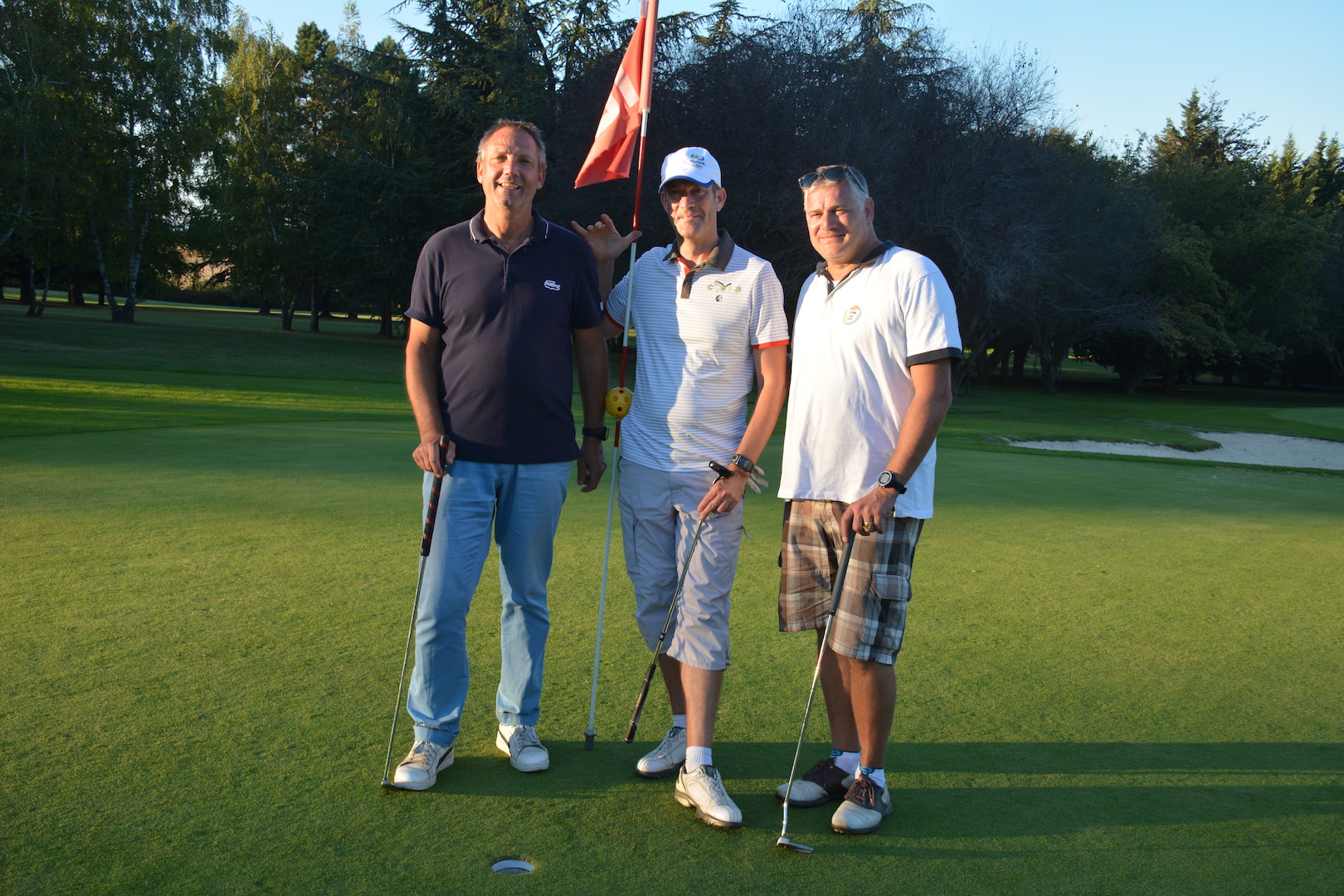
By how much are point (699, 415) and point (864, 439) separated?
1.60 feet

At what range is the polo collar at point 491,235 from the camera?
9.59 feet

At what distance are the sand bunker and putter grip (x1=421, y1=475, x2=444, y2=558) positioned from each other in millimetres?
11482

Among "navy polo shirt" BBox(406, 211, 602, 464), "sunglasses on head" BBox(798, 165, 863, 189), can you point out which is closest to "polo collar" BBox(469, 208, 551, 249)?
"navy polo shirt" BBox(406, 211, 602, 464)

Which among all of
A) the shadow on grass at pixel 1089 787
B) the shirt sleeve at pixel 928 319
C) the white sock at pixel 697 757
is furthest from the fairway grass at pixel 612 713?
the shirt sleeve at pixel 928 319

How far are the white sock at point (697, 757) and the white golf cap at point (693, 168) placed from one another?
160 centimetres

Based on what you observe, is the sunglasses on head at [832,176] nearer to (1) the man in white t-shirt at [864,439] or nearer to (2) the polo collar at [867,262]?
(1) the man in white t-shirt at [864,439]

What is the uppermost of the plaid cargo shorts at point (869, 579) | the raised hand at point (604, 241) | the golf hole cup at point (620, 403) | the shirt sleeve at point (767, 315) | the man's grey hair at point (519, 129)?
the man's grey hair at point (519, 129)

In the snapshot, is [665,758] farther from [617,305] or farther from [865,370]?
[617,305]

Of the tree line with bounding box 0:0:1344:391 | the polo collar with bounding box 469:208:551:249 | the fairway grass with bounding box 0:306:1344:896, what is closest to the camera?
the fairway grass with bounding box 0:306:1344:896

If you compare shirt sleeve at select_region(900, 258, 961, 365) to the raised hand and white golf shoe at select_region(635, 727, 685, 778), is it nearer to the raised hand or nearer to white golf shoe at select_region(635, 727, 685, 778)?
the raised hand

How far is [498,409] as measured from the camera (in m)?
2.91

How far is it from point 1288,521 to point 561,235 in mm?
6082

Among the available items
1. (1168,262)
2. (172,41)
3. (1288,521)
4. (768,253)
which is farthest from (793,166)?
(172,41)

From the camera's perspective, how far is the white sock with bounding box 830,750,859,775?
2859 mm
